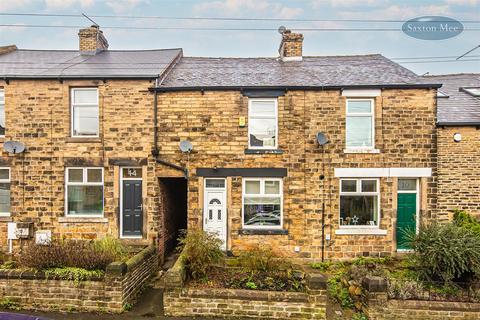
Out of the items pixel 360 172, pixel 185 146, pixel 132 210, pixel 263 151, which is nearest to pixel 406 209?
pixel 360 172

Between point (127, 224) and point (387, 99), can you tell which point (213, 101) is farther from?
point (387, 99)

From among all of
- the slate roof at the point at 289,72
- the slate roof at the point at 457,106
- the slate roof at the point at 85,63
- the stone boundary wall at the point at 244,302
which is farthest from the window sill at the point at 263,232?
the slate roof at the point at 457,106

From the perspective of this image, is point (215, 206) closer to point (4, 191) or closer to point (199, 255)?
point (199, 255)

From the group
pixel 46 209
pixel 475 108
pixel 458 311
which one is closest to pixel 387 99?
pixel 475 108

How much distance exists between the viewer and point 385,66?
42.3 ft

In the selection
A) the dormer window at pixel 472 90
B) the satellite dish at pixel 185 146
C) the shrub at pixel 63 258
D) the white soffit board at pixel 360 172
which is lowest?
the shrub at pixel 63 258

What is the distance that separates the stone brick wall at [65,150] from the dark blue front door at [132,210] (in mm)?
229

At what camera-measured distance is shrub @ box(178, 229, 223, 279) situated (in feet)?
26.9

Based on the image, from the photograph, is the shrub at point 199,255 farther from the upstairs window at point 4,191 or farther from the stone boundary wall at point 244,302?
the upstairs window at point 4,191

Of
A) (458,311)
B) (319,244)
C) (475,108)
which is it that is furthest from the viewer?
(475,108)

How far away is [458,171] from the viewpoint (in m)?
11.5

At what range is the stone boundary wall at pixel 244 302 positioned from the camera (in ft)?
A: 23.9

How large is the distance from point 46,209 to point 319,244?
907cm

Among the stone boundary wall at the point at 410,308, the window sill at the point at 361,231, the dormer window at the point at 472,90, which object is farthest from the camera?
the dormer window at the point at 472,90
